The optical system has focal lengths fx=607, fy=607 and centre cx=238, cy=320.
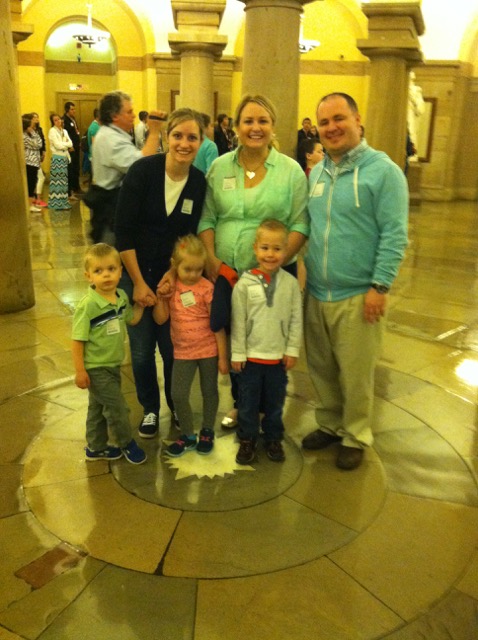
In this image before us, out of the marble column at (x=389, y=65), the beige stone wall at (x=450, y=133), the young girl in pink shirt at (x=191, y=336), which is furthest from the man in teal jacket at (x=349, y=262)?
the beige stone wall at (x=450, y=133)

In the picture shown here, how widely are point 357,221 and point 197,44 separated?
1007cm

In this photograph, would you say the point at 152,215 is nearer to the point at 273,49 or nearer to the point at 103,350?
the point at 103,350

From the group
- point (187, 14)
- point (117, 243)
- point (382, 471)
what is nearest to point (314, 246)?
point (117, 243)

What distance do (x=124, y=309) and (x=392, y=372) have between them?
2.27 meters

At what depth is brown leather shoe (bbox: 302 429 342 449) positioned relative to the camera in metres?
3.35

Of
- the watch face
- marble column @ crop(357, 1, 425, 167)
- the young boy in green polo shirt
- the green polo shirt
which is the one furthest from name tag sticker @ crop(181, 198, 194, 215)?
marble column @ crop(357, 1, 425, 167)

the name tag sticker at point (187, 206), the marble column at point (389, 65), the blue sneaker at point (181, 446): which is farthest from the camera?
the marble column at point (389, 65)

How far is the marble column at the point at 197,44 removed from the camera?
11.6 metres

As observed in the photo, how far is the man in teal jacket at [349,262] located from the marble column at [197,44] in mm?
9086

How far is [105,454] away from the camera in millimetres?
3148

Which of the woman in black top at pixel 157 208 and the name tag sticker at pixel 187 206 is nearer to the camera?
the woman in black top at pixel 157 208

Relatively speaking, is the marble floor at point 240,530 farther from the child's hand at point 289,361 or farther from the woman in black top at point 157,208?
the woman in black top at point 157,208

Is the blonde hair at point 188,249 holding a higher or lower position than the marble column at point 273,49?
lower

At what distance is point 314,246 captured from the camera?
10.1 feet
